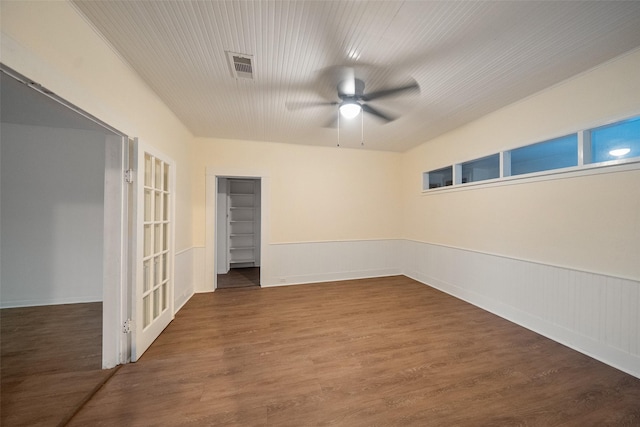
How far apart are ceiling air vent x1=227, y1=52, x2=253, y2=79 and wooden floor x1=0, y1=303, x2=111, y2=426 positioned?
9.09 feet

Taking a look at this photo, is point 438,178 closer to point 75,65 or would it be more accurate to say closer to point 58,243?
point 75,65

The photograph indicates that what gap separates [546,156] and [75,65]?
424 centimetres

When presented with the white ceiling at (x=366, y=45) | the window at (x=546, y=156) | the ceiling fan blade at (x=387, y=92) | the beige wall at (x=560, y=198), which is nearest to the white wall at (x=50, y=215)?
the white ceiling at (x=366, y=45)

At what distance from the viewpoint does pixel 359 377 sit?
1.78 meters

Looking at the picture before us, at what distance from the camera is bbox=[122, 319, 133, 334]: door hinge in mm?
1912

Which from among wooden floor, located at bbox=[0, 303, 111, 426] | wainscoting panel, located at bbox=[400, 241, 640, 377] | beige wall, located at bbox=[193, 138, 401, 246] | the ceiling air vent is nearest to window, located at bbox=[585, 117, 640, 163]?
wainscoting panel, located at bbox=[400, 241, 640, 377]

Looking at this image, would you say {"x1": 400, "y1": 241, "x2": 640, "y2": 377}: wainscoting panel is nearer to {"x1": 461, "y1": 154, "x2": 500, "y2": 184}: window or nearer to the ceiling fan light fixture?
{"x1": 461, "y1": 154, "x2": 500, "y2": 184}: window

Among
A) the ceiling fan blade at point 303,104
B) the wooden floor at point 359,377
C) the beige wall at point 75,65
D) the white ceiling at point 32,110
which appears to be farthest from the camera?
the ceiling fan blade at point 303,104

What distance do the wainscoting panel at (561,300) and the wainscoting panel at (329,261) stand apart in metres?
1.31

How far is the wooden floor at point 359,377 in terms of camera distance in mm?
1435

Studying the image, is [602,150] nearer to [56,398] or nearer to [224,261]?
[56,398]

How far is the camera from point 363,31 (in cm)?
161

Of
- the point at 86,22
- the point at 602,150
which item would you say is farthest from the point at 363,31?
the point at 602,150

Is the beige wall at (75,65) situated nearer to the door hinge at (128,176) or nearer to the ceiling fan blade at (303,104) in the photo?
the door hinge at (128,176)
